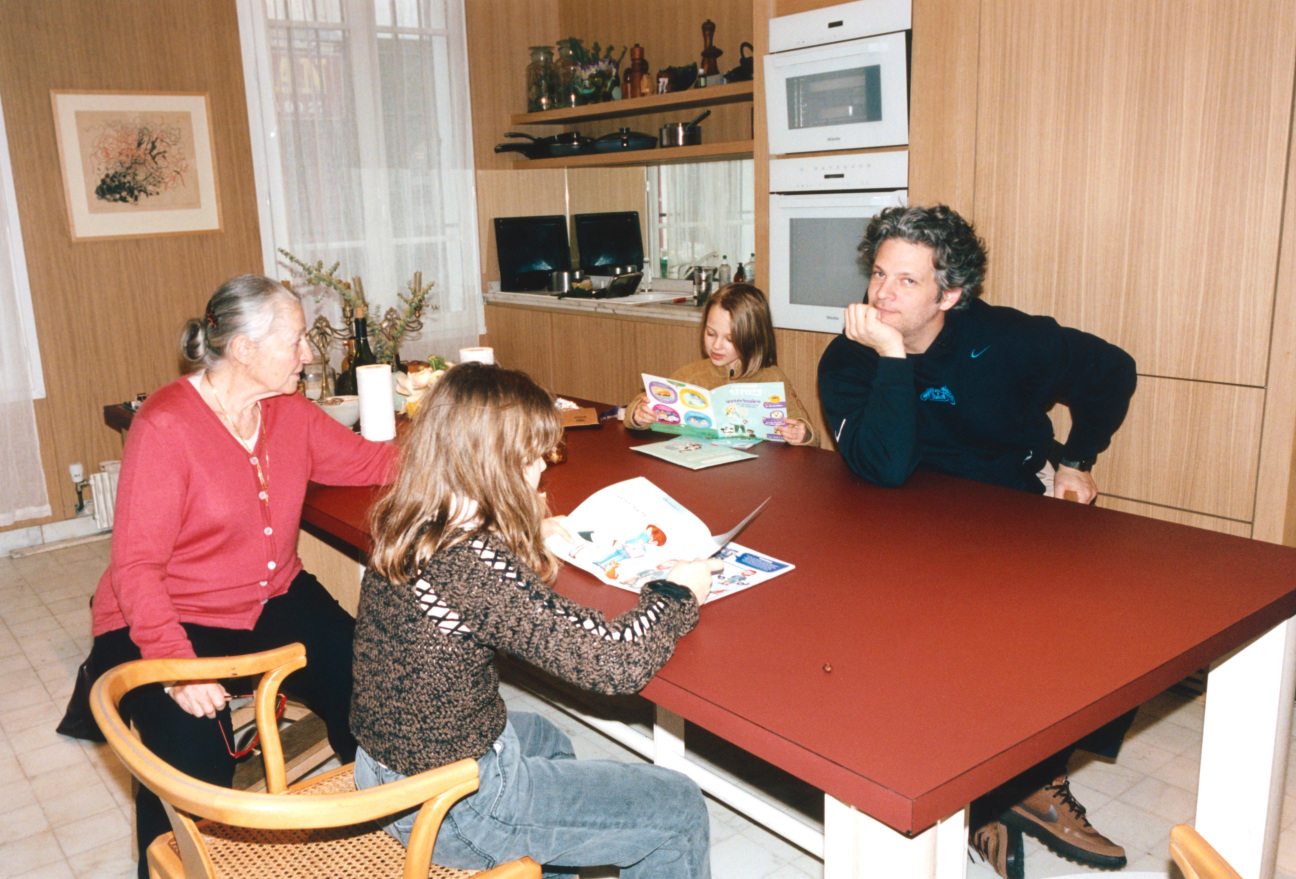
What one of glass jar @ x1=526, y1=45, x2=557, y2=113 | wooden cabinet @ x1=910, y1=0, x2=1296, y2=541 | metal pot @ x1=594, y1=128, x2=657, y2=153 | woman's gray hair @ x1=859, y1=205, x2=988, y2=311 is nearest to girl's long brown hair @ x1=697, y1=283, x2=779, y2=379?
woman's gray hair @ x1=859, y1=205, x2=988, y2=311

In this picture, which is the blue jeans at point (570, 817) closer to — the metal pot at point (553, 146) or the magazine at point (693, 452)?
the magazine at point (693, 452)

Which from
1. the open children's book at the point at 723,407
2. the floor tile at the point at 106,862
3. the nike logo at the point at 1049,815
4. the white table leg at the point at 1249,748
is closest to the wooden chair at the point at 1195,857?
the white table leg at the point at 1249,748

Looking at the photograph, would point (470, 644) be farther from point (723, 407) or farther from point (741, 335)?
point (741, 335)

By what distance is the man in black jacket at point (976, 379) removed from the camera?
6.98ft

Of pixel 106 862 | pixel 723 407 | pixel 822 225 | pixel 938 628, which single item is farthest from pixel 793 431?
pixel 106 862

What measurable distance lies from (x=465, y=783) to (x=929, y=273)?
1.57m

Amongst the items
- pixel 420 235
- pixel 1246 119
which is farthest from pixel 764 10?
pixel 420 235

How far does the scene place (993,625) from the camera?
4.37ft

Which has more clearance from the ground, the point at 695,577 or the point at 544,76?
the point at 544,76

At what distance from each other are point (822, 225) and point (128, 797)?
2.78 metres

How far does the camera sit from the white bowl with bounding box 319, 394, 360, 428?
8.58 ft

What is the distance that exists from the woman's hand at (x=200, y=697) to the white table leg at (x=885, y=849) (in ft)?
3.42

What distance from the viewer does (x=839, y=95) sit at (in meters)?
3.45

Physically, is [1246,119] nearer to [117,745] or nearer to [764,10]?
[764,10]
